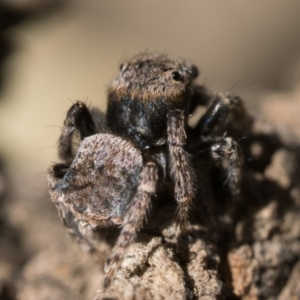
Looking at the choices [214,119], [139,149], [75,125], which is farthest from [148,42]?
[139,149]

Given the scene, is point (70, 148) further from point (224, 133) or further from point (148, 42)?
point (148, 42)

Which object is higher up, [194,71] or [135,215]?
[194,71]

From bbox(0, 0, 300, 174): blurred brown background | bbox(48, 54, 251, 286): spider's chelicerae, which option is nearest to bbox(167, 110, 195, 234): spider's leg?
bbox(48, 54, 251, 286): spider's chelicerae

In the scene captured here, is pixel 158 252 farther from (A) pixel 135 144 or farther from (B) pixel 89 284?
(B) pixel 89 284

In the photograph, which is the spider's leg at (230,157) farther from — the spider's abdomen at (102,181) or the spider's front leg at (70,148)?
the spider's front leg at (70,148)

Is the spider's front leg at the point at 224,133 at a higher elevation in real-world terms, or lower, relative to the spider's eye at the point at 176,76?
lower

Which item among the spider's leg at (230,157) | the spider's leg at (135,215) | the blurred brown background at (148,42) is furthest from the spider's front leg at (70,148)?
the blurred brown background at (148,42)

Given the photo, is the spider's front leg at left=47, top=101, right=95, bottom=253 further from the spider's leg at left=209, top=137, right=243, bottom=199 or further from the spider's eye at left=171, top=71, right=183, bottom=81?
the spider's leg at left=209, top=137, right=243, bottom=199
